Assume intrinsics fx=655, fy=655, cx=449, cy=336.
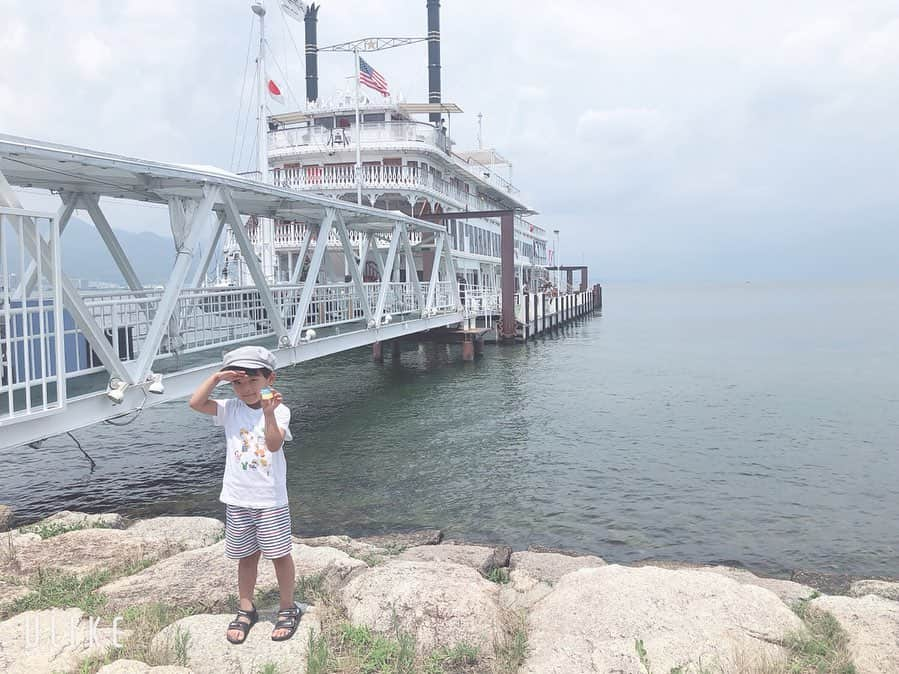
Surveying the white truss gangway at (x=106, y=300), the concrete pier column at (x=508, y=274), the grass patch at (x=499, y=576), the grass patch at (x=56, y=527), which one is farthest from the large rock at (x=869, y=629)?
the concrete pier column at (x=508, y=274)

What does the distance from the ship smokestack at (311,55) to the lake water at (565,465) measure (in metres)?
25.7

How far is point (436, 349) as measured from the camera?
32750mm

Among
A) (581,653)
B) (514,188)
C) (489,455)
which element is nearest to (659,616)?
(581,653)

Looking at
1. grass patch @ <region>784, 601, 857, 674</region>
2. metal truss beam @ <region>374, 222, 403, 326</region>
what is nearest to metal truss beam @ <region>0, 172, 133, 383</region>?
grass patch @ <region>784, 601, 857, 674</region>

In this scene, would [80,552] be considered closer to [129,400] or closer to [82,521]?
[82,521]

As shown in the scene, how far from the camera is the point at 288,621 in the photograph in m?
4.50

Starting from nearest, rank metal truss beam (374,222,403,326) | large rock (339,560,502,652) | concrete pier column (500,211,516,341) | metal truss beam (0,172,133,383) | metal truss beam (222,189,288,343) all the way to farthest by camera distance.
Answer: large rock (339,560,502,652), metal truss beam (0,172,133,383), metal truss beam (222,189,288,343), metal truss beam (374,222,403,326), concrete pier column (500,211,516,341)

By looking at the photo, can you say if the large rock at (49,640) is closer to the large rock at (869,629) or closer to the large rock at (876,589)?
the large rock at (869,629)

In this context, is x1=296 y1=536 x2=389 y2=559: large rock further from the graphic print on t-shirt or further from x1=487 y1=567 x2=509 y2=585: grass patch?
the graphic print on t-shirt

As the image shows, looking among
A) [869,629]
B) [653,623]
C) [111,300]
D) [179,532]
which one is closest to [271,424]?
[653,623]

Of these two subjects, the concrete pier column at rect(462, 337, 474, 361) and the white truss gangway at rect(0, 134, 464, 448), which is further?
the concrete pier column at rect(462, 337, 474, 361)

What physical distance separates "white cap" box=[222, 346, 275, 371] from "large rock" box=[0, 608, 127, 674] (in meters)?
2.15

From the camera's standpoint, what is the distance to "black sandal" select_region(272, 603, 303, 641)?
4412 mm

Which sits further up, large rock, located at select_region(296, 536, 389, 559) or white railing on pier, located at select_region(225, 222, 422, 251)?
white railing on pier, located at select_region(225, 222, 422, 251)
